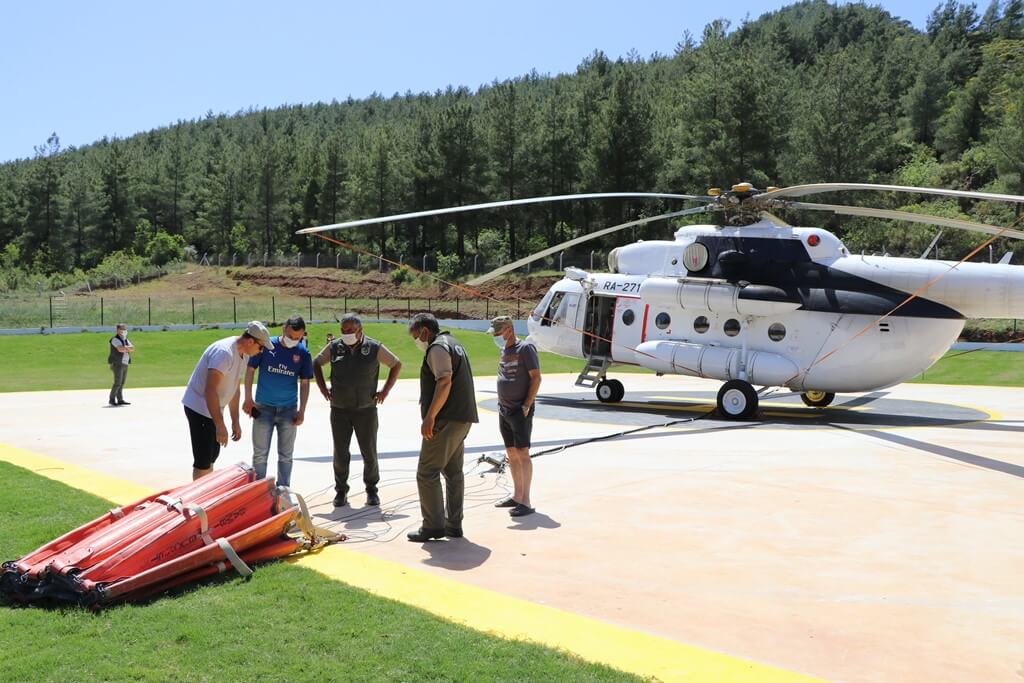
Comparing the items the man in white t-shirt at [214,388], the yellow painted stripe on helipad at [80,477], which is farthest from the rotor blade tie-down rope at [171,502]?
the yellow painted stripe on helipad at [80,477]

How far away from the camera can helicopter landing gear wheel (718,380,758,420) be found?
16.3 meters

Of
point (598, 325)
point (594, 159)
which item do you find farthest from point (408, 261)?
point (598, 325)

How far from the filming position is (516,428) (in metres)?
8.88

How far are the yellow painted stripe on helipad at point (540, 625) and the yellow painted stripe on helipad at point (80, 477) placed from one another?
3.35 metres

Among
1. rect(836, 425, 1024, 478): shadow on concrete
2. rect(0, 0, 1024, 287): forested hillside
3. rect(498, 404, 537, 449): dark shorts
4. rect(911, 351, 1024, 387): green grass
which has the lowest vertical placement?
rect(911, 351, 1024, 387): green grass

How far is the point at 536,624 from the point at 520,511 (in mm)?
3074

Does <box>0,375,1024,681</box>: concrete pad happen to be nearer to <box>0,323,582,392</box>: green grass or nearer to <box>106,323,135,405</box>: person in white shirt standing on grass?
<box>106,323,135,405</box>: person in white shirt standing on grass

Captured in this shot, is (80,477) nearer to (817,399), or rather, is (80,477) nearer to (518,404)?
(518,404)

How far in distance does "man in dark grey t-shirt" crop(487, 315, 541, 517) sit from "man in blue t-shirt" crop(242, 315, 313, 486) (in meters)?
1.93

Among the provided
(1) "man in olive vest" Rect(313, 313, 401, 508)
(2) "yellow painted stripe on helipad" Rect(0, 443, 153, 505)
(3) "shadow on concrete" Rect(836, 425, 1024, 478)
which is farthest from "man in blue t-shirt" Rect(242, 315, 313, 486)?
(3) "shadow on concrete" Rect(836, 425, 1024, 478)

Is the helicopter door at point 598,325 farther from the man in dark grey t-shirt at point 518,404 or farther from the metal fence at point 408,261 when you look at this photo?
the metal fence at point 408,261

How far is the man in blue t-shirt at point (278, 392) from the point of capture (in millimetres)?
8805

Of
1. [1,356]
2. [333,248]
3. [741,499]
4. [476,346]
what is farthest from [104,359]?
[333,248]

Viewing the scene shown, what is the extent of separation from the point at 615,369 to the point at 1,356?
20.8 m
